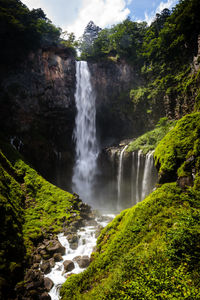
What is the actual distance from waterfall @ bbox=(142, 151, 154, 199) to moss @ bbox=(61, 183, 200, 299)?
855 cm

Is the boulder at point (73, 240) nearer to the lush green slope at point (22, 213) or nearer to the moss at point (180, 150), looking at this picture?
the lush green slope at point (22, 213)

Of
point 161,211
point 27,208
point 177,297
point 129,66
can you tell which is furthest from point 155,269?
point 129,66

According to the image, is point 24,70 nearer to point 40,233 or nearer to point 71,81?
point 71,81

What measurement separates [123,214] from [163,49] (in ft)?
67.9

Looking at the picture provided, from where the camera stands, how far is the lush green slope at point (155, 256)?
244 cm

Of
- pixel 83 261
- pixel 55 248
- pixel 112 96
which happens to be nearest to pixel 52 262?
pixel 55 248

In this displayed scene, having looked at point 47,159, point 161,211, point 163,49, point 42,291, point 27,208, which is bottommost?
point 42,291

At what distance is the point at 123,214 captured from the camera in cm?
613

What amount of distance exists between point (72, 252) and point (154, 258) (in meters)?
6.32

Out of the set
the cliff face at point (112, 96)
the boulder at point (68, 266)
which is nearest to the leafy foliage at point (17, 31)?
the cliff face at point (112, 96)

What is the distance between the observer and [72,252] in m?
7.77

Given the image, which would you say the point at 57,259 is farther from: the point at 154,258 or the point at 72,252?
the point at 154,258

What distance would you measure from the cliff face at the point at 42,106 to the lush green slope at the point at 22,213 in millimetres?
4570

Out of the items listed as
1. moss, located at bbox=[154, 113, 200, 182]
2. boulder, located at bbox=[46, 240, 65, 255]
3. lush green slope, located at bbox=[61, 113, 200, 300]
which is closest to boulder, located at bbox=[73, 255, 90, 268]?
boulder, located at bbox=[46, 240, 65, 255]
